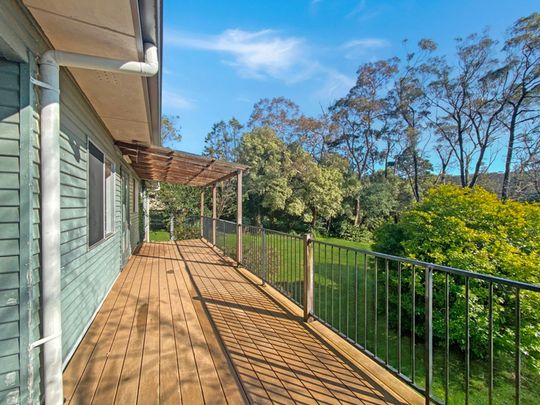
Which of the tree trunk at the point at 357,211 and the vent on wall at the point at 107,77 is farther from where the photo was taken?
the tree trunk at the point at 357,211

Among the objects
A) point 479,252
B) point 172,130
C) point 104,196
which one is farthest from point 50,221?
point 172,130

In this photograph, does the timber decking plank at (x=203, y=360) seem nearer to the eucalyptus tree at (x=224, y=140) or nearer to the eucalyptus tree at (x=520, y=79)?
the eucalyptus tree at (x=520, y=79)

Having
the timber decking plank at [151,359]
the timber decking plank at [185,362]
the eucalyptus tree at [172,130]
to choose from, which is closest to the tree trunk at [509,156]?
the timber decking plank at [185,362]

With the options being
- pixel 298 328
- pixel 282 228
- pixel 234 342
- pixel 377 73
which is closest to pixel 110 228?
pixel 234 342

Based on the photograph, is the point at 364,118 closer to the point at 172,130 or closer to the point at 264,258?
the point at 172,130

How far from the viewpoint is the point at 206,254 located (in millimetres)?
7023

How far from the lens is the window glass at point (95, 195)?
312cm

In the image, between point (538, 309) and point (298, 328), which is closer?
point (298, 328)

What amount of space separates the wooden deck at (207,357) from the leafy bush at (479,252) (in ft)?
8.14

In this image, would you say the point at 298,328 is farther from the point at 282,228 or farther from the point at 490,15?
the point at 490,15

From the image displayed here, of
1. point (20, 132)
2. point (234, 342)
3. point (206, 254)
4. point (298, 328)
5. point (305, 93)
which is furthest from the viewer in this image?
point (305, 93)

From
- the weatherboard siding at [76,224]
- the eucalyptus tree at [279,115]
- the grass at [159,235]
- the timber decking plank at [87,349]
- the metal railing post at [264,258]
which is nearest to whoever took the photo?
the timber decking plank at [87,349]

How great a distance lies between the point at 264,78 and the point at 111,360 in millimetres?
22268

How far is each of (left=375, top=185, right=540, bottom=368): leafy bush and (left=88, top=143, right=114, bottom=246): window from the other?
14.7 ft
